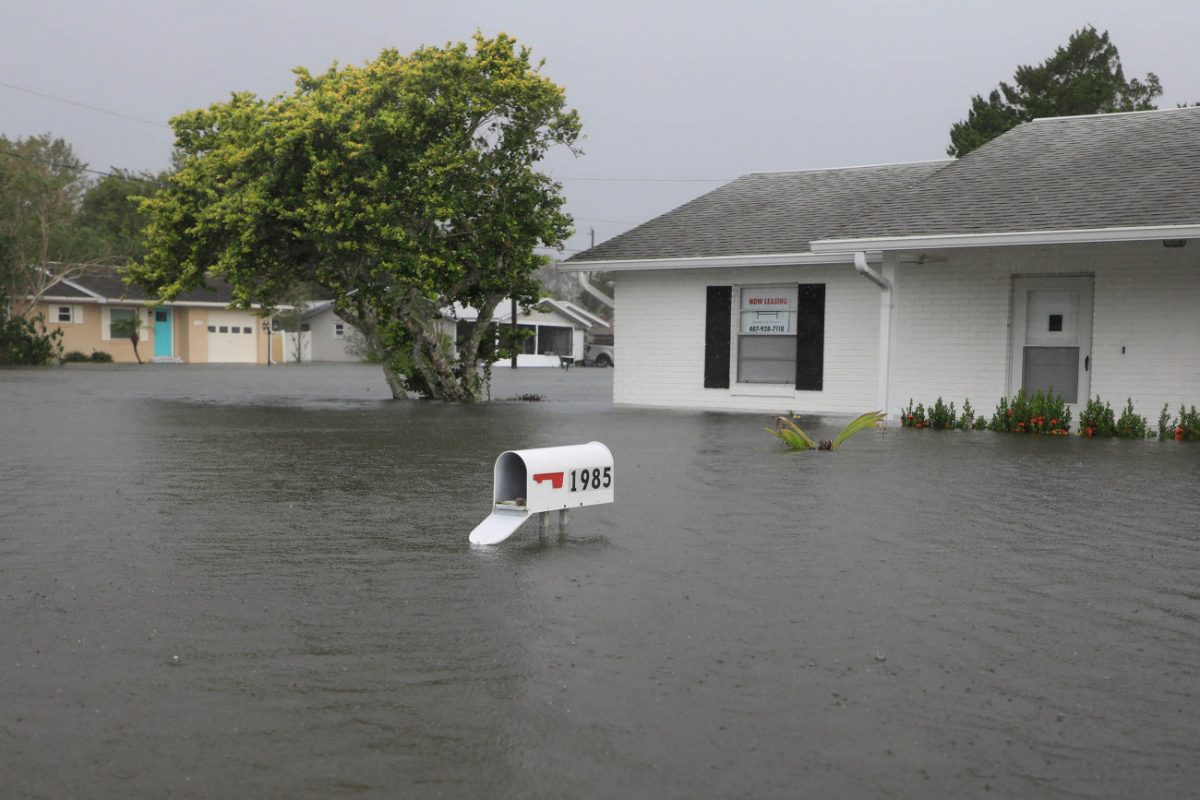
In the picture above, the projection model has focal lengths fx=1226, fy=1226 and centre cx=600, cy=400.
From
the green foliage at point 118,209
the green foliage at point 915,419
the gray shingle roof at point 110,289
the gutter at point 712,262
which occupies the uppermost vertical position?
the green foliage at point 118,209

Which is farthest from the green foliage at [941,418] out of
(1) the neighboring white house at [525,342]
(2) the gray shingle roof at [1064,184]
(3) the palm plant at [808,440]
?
(1) the neighboring white house at [525,342]

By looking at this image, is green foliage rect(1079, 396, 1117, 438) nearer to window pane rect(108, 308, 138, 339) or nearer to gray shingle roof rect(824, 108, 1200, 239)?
gray shingle roof rect(824, 108, 1200, 239)

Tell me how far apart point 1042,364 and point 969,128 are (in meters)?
34.6

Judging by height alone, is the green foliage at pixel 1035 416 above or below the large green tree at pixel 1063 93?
below

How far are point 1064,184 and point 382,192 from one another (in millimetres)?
11052

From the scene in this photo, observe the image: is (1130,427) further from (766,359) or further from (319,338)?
(319,338)

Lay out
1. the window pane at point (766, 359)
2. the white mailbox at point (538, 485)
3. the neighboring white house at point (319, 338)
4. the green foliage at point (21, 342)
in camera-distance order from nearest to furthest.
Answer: the white mailbox at point (538, 485), the window pane at point (766, 359), the green foliage at point (21, 342), the neighboring white house at point (319, 338)

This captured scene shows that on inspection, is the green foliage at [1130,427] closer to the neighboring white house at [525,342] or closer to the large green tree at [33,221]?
the large green tree at [33,221]

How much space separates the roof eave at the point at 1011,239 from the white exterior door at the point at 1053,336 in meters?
1.65

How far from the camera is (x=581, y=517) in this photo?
9.16 meters

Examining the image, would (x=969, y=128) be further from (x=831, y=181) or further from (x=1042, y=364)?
(x=1042, y=364)

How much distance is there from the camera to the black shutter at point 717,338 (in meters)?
21.6

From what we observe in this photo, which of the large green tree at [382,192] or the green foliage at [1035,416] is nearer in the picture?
the green foliage at [1035,416]

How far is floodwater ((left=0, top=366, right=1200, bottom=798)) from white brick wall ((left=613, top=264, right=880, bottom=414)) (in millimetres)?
9043
